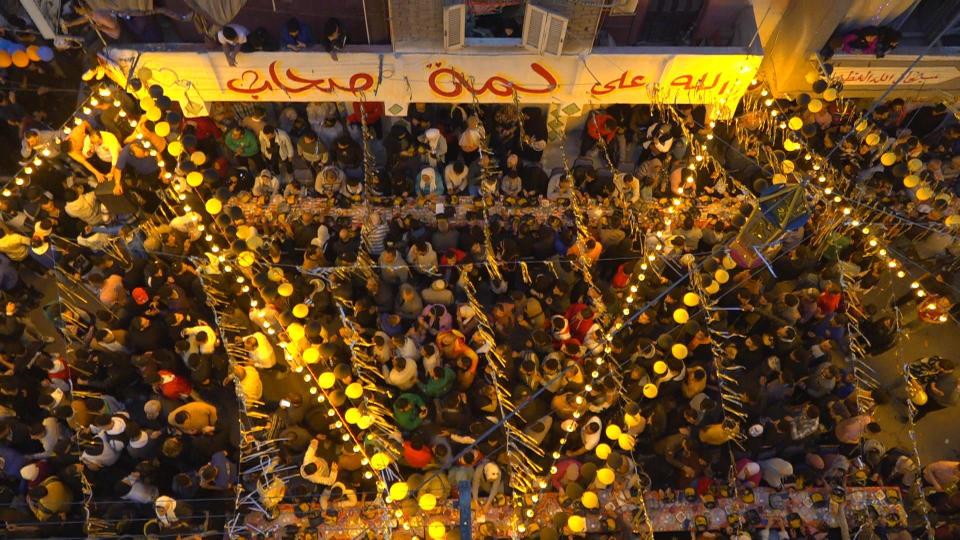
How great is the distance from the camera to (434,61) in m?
9.74

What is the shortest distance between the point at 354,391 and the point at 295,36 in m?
5.11

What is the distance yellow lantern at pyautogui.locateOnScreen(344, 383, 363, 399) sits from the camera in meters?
7.64

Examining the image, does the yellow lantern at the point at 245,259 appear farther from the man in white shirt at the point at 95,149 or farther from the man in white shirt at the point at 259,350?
the man in white shirt at the point at 95,149

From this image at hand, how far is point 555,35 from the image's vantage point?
30.0 feet

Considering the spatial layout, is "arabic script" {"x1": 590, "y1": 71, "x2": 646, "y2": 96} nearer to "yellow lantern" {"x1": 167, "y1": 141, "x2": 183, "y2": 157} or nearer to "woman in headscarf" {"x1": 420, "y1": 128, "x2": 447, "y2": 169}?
"woman in headscarf" {"x1": 420, "y1": 128, "x2": 447, "y2": 169}

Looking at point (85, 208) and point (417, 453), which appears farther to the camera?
point (85, 208)

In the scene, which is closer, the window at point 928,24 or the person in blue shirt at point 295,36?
the person in blue shirt at point 295,36

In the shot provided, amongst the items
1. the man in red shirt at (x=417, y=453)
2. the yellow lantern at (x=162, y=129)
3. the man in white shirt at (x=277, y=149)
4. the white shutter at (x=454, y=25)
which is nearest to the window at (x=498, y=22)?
the white shutter at (x=454, y=25)

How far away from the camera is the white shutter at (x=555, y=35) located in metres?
8.89

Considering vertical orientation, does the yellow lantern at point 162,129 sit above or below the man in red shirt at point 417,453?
above

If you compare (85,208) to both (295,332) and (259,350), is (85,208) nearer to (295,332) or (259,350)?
(259,350)

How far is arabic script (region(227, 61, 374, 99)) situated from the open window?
2.47m

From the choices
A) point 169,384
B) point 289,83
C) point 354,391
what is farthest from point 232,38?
point 354,391

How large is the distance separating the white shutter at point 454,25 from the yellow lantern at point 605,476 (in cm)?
596
